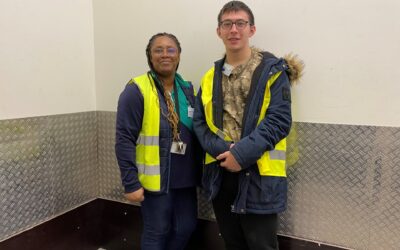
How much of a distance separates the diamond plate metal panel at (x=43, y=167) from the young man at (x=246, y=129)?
1.09 metres

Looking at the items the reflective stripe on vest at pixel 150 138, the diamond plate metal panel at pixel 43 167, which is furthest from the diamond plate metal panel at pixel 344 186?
the diamond plate metal panel at pixel 43 167

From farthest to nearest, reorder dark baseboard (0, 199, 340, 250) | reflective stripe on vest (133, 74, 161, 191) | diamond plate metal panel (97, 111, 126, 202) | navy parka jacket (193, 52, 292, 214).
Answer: diamond plate metal panel (97, 111, 126, 202)
dark baseboard (0, 199, 340, 250)
reflective stripe on vest (133, 74, 161, 191)
navy parka jacket (193, 52, 292, 214)

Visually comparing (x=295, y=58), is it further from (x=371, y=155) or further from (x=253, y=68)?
(x=371, y=155)

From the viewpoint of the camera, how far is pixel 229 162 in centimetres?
161

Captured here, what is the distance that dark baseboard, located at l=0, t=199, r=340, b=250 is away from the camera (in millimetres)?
2074

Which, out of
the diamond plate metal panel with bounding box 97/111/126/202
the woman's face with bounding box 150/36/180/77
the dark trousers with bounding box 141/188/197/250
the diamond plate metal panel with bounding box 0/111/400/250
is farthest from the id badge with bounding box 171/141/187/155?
the diamond plate metal panel with bounding box 97/111/126/202

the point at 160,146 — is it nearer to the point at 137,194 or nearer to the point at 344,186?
the point at 137,194

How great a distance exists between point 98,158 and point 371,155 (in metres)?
1.98

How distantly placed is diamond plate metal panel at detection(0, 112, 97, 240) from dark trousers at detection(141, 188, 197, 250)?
778mm

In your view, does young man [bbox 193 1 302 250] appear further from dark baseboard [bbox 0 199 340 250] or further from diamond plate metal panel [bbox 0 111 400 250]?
dark baseboard [bbox 0 199 340 250]

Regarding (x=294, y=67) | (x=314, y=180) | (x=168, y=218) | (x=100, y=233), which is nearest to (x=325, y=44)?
Result: (x=294, y=67)

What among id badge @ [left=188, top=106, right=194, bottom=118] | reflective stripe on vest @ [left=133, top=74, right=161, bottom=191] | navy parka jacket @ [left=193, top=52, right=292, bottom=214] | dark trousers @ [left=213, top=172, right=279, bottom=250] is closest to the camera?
navy parka jacket @ [left=193, top=52, right=292, bottom=214]

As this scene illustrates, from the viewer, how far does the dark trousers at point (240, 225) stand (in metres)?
1.69

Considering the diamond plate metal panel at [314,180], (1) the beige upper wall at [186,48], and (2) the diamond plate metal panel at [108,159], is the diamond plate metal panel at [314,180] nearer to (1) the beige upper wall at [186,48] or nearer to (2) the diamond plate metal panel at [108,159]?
(1) the beige upper wall at [186,48]
